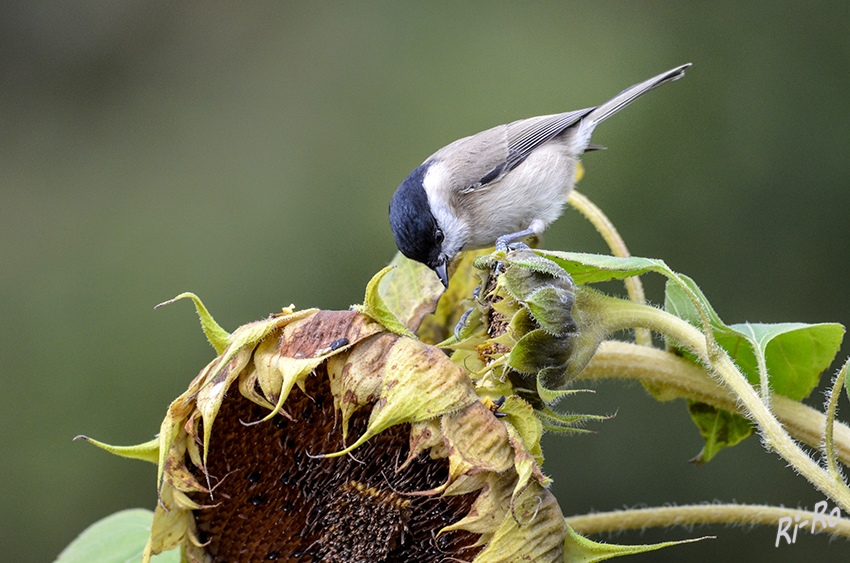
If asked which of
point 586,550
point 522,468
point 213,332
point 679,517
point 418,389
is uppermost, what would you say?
point 213,332

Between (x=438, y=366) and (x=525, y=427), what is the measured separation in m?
0.13

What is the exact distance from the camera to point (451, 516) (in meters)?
1.00

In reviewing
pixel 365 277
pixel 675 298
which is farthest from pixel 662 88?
pixel 675 298

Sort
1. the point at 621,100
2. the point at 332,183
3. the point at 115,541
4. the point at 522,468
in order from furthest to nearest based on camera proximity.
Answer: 1. the point at 332,183
2. the point at 621,100
3. the point at 115,541
4. the point at 522,468

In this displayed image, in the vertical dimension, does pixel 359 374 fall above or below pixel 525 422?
above

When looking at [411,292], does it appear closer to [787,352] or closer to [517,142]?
[787,352]

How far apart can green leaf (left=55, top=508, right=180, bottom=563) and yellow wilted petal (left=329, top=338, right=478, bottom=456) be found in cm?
65

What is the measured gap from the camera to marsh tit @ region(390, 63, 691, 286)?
6.66 ft

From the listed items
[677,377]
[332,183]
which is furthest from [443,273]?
[332,183]

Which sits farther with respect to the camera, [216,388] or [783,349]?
[783,349]

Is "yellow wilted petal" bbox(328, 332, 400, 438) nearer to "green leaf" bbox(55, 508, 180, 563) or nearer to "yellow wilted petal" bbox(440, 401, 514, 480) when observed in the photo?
"yellow wilted petal" bbox(440, 401, 514, 480)

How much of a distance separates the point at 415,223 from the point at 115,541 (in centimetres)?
94

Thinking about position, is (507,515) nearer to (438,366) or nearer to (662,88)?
(438,366)

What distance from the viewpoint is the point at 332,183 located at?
4402mm
